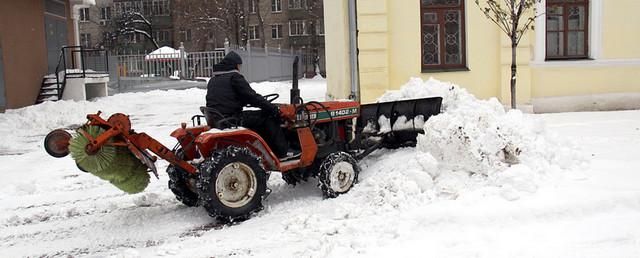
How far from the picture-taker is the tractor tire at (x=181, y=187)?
655cm

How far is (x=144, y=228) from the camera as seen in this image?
6.05 meters

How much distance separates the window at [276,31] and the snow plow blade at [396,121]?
4969 cm

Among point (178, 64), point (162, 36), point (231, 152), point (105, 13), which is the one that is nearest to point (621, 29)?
point (231, 152)

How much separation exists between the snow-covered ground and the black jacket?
1.10 m

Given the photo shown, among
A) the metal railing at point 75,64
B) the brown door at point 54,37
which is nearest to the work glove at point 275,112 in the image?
the metal railing at point 75,64

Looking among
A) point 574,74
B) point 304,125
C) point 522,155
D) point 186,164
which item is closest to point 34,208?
point 186,164

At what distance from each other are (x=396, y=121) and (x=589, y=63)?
7947mm

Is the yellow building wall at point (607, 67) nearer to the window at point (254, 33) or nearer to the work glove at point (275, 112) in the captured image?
the work glove at point (275, 112)

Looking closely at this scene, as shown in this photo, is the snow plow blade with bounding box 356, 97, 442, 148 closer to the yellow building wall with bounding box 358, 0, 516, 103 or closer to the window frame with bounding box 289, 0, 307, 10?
the yellow building wall with bounding box 358, 0, 516, 103

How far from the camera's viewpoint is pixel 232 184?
602 cm

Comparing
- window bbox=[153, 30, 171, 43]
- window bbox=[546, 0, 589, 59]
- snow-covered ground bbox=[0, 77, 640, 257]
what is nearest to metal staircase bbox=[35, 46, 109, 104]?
snow-covered ground bbox=[0, 77, 640, 257]

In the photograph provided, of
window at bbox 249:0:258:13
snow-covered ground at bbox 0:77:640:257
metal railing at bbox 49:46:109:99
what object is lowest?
snow-covered ground at bbox 0:77:640:257

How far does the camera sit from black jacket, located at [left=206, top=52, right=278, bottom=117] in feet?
20.6

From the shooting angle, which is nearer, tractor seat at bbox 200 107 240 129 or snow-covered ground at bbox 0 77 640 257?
snow-covered ground at bbox 0 77 640 257
